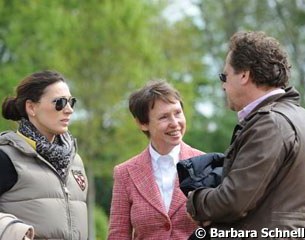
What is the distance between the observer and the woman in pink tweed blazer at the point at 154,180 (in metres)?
5.03

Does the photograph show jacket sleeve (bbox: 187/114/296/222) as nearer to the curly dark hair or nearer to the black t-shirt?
the curly dark hair

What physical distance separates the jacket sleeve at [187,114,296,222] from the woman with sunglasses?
3.93ft

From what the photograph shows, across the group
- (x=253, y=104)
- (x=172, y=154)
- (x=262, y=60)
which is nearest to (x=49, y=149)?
(x=172, y=154)

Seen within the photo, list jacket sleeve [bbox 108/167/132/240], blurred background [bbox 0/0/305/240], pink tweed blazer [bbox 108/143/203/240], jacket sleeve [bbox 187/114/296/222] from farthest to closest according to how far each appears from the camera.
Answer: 1. blurred background [bbox 0/0/305/240]
2. jacket sleeve [bbox 108/167/132/240]
3. pink tweed blazer [bbox 108/143/203/240]
4. jacket sleeve [bbox 187/114/296/222]

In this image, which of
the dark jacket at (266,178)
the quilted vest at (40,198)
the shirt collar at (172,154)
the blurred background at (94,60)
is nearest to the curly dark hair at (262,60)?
the dark jacket at (266,178)

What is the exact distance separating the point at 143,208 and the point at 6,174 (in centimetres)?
85

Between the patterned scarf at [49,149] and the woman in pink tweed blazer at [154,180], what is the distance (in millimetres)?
357

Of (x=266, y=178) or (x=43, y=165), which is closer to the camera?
(x=266, y=178)

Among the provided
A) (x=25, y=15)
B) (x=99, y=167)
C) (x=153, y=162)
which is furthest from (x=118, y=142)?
(x=153, y=162)

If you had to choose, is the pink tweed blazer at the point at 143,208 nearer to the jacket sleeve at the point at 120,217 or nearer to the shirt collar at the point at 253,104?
the jacket sleeve at the point at 120,217

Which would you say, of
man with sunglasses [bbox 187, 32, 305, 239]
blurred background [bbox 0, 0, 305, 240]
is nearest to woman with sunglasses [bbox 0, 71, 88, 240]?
man with sunglasses [bbox 187, 32, 305, 239]

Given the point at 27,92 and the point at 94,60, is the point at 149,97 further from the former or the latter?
the point at 94,60

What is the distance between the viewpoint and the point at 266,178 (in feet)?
13.3

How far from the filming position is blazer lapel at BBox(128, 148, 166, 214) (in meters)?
5.07
